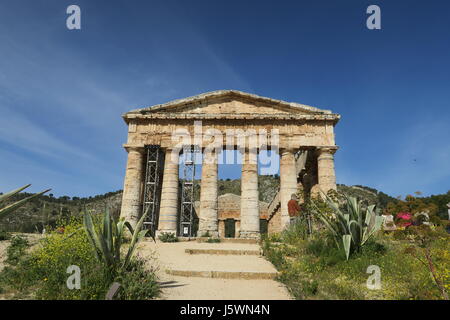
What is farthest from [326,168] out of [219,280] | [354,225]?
[219,280]

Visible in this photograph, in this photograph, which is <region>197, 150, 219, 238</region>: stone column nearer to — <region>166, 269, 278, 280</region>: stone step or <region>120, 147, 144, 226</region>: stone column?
<region>120, 147, 144, 226</region>: stone column

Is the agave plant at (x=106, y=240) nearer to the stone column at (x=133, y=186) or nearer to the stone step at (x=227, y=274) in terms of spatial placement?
the stone step at (x=227, y=274)

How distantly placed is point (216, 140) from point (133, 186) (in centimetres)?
609

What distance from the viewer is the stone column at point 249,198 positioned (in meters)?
17.2

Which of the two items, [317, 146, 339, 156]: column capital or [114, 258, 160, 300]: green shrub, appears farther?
[317, 146, 339, 156]: column capital

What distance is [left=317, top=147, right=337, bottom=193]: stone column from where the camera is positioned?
18078mm

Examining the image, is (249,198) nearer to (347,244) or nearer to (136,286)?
(347,244)

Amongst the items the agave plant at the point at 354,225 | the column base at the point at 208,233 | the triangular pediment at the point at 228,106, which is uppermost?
the triangular pediment at the point at 228,106

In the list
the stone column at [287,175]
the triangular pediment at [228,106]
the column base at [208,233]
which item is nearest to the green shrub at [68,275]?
the column base at [208,233]

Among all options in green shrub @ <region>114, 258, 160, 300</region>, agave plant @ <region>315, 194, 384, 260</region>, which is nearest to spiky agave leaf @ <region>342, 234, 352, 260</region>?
agave plant @ <region>315, 194, 384, 260</region>

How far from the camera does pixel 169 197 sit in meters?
18.2

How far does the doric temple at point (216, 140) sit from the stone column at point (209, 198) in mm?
63

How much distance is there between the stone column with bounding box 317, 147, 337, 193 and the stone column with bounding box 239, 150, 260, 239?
4.20 meters
